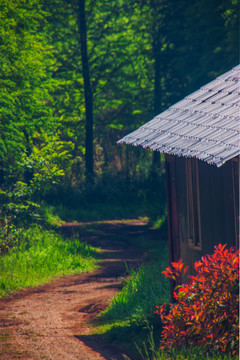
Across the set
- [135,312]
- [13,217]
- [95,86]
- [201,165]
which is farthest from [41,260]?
[95,86]

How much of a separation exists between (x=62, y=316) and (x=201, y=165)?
12.6 ft

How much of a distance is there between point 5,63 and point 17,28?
2.13 meters

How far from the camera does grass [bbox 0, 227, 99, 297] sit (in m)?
12.3

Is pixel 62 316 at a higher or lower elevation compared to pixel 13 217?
lower

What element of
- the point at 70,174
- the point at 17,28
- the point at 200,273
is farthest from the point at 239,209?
the point at 70,174

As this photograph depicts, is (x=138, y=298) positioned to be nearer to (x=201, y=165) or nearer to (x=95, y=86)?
(x=201, y=165)

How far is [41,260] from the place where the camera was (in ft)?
43.7

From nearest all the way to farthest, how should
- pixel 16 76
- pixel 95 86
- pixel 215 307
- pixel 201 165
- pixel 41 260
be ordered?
pixel 215 307 → pixel 201 165 → pixel 41 260 → pixel 16 76 → pixel 95 86

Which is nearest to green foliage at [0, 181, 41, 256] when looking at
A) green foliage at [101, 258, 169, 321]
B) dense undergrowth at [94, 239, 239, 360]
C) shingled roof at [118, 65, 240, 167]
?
green foliage at [101, 258, 169, 321]

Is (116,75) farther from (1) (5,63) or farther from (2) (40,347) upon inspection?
(2) (40,347)

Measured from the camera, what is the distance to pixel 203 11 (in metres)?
22.4

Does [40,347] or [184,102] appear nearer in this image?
[40,347]

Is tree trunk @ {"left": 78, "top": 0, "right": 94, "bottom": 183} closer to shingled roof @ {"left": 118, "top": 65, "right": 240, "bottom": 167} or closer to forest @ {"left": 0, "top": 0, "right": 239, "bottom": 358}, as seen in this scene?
forest @ {"left": 0, "top": 0, "right": 239, "bottom": 358}

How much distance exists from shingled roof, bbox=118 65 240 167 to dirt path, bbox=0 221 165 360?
10.2ft
